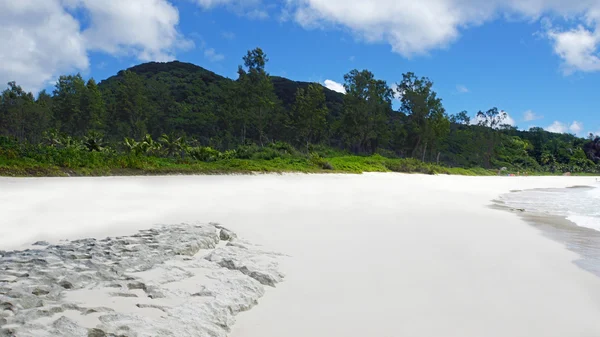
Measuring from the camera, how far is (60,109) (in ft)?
155

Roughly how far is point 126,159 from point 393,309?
1277cm

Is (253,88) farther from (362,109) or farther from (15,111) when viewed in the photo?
(15,111)

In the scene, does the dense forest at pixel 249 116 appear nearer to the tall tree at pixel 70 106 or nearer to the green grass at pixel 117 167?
the tall tree at pixel 70 106

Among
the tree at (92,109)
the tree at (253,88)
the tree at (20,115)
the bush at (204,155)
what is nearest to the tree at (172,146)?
the bush at (204,155)

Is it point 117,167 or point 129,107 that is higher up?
point 129,107

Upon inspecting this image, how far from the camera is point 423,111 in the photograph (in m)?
50.8

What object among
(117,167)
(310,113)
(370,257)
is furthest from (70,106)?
(370,257)

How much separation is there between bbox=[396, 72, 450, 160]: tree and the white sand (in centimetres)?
4357

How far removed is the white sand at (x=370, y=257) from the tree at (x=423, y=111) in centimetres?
4357

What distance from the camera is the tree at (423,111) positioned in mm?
50031

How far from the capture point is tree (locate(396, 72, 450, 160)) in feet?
164

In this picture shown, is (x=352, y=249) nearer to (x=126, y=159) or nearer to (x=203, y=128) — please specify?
(x=126, y=159)

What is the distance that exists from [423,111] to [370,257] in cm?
5004

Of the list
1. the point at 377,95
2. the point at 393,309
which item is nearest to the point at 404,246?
the point at 393,309
